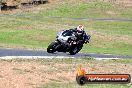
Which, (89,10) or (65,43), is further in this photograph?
(89,10)

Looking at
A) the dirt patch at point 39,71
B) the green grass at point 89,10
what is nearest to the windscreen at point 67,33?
the dirt patch at point 39,71

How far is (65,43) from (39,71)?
16.9ft

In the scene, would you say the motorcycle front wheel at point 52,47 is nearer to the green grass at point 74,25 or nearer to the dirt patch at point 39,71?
the dirt patch at point 39,71

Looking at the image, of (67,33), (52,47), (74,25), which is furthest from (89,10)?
(67,33)

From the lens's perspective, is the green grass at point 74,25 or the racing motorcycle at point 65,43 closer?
the racing motorcycle at point 65,43

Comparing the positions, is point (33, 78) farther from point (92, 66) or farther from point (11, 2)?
point (11, 2)

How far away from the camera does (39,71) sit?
22.0 metres

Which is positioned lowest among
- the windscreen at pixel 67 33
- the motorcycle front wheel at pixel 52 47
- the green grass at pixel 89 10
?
the green grass at pixel 89 10

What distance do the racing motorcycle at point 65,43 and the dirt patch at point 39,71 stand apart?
6.73 feet

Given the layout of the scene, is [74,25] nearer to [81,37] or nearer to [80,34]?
[81,37]

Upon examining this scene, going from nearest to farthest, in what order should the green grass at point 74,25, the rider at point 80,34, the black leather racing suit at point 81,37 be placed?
the rider at point 80,34 < the black leather racing suit at point 81,37 < the green grass at point 74,25

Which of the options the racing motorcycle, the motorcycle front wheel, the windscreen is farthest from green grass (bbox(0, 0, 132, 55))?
the windscreen

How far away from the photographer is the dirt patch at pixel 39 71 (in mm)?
19859

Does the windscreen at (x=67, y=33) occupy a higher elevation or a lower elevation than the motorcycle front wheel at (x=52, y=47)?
higher
